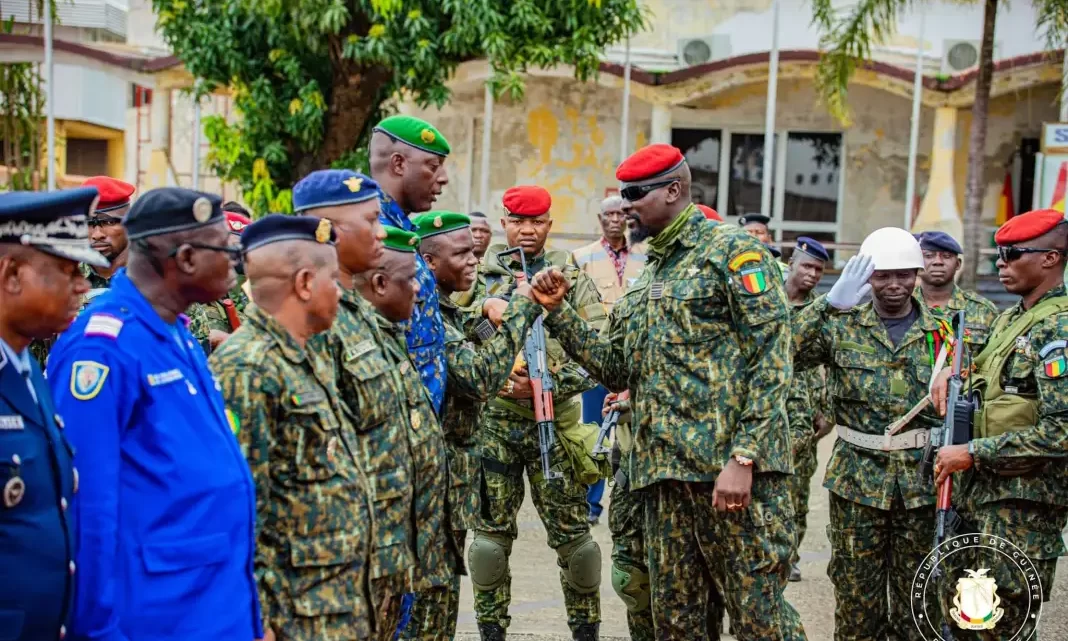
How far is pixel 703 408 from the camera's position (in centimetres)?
499

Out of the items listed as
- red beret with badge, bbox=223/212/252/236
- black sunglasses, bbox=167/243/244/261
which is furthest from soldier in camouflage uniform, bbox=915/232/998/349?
black sunglasses, bbox=167/243/244/261

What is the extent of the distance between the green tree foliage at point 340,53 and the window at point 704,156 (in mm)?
4693

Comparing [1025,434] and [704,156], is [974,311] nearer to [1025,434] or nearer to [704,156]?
[1025,434]

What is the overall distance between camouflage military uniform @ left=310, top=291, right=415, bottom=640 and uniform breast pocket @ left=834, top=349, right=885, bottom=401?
2.78 meters

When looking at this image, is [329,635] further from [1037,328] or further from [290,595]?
[1037,328]

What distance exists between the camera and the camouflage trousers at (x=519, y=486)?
21.8 feet

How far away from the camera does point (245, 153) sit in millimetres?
15000

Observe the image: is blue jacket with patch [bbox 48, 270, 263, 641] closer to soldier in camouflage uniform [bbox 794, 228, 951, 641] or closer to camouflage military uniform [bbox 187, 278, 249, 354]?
camouflage military uniform [bbox 187, 278, 249, 354]

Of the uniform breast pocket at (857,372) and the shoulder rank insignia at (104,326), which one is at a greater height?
the shoulder rank insignia at (104,326)

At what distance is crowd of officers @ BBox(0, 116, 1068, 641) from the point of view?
3064 millimetres

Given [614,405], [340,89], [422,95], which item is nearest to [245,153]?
[340,89]

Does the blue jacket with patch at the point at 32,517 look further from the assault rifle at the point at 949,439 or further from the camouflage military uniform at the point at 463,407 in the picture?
the assault rifle at the point at 949,439

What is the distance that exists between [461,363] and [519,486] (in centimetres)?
212

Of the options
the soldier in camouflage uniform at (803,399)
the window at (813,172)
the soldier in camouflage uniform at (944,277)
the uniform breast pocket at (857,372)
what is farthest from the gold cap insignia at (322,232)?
the window at (813,172)
